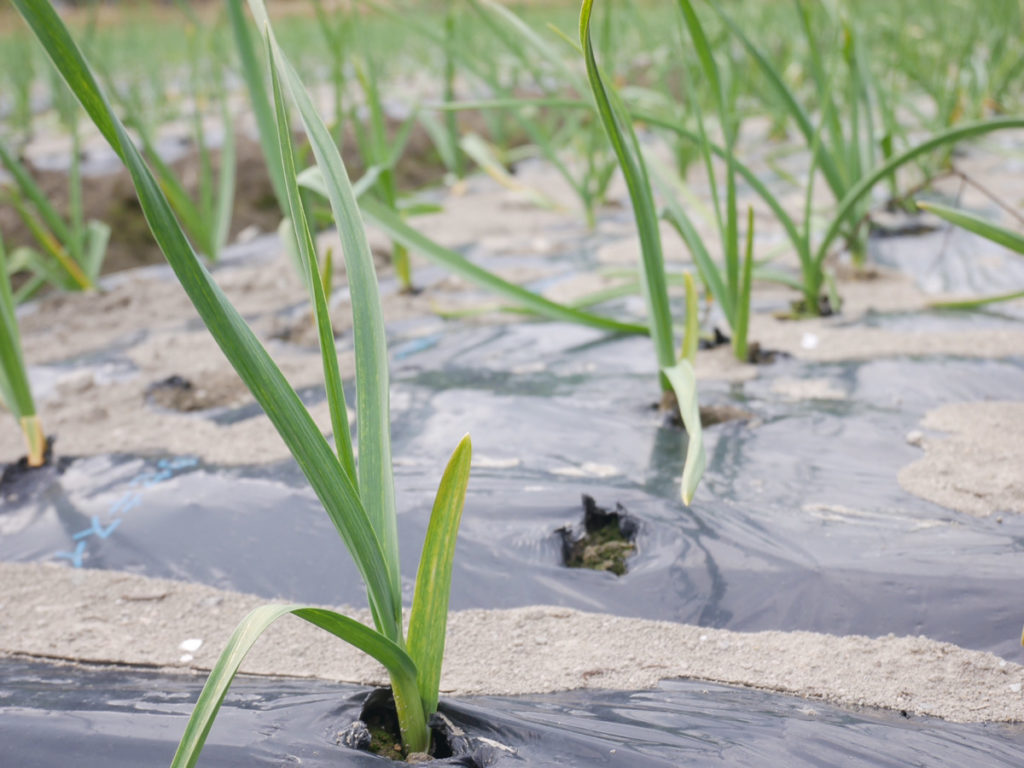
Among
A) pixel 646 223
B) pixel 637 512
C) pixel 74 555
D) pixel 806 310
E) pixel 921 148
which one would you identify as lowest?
pixel 74 555

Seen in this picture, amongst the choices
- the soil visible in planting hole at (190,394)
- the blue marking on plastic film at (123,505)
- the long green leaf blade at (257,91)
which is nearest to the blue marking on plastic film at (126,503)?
the blue marking on plastic film at (123,505)

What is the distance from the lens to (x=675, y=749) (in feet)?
1.90

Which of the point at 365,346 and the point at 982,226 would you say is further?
the point at 982,226

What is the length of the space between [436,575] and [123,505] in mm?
618

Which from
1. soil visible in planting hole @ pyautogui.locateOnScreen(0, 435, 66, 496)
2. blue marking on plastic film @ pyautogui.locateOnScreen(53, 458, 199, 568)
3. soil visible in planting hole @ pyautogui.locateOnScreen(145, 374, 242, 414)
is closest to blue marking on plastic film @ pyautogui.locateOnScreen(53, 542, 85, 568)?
blue marking on plastic film @ pyautogui.locateOnScreen(53, 458, 199, 568)

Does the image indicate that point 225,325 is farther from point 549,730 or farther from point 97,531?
point 97,531

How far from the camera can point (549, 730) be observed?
604mm

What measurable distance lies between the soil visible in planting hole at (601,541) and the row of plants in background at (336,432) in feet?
0.98

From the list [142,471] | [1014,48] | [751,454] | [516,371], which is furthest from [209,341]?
[1014,48]

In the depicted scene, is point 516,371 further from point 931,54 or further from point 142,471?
point 931,54

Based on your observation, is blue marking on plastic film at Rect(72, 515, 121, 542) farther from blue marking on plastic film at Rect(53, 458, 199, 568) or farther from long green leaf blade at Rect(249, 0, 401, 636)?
long green leaf blade at Rect(249, 0, 401, 636)

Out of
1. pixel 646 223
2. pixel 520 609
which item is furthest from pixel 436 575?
pixel 646 223

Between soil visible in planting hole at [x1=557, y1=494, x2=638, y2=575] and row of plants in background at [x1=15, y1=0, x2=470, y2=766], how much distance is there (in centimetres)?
30

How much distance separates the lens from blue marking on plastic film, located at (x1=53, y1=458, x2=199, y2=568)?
3.16 ft
